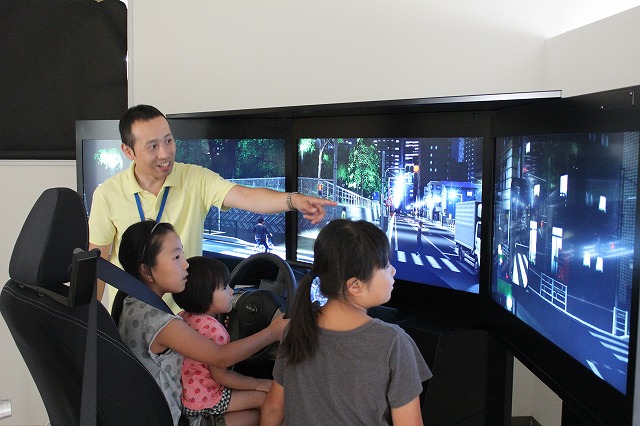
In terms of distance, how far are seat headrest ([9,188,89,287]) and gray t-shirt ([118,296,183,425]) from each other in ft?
1.36

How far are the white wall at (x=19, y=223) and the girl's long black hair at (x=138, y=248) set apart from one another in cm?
209

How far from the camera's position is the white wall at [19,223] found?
405cm

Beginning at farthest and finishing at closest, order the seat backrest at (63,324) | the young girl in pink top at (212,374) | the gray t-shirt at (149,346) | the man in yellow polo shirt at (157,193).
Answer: the man in yellow polo shirt at (157,193)
the young girl in pink top at (212,374)
the gray t-shirt at (149,346)
the seat backrest at (63,324)

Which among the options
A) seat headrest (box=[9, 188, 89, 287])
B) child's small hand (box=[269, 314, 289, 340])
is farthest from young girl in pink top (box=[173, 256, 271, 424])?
seat headrest (box=[9, 188, 89, 287])

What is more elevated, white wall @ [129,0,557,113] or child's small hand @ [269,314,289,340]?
white wall @ [129,0,557,113]

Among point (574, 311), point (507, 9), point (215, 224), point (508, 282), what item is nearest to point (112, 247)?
point (215, 224)

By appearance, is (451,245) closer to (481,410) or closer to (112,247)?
(481,410)

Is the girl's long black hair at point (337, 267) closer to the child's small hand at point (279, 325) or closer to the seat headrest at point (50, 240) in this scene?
the child's small hand at point (279, 325)

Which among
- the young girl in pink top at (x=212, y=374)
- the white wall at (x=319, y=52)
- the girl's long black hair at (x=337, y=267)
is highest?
the white wall at (x=319, y=52)

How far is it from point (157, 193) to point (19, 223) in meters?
1.57

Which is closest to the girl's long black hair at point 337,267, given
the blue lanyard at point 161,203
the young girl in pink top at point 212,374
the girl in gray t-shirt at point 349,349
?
the girl in gray t-shirt at point 349,349

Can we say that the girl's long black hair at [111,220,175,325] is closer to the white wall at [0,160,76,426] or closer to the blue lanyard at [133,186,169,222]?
the blue lanyard at [133,186,169,222]

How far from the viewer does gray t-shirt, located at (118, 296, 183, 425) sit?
2.00 m

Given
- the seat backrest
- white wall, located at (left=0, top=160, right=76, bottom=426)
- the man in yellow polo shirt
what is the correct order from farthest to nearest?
1. white wall, located at (left=0, top=160, right=76, bottom=426)
2. the man in yellow polo shirt
3. the seat backrest
